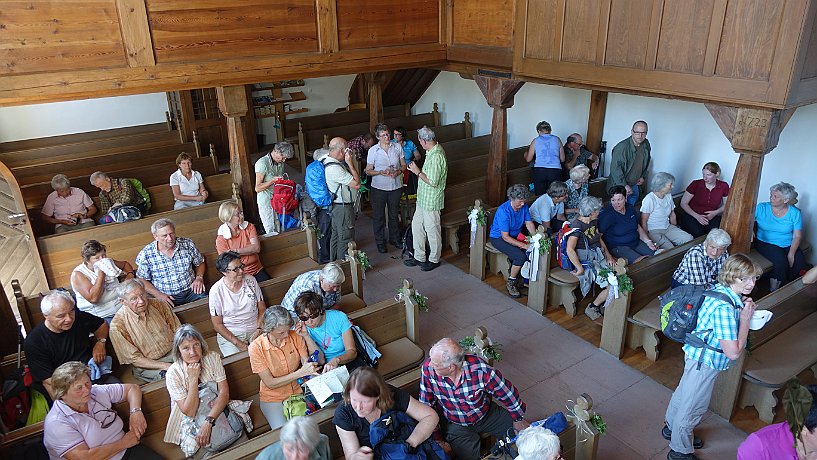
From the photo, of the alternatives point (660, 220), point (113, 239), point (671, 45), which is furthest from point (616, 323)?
point (113, 239)

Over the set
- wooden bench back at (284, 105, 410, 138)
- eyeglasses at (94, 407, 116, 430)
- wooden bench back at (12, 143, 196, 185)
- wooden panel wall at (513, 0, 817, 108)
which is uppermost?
wooden panel wall at (513, 0, 817, 108)

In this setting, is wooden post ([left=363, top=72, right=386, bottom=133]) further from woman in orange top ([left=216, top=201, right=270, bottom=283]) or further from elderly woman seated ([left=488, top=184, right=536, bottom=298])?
woman in orange top ([left=216, top=201, right=270, bottom=283])

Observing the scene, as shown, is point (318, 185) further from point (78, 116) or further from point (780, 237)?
point (78, 116)

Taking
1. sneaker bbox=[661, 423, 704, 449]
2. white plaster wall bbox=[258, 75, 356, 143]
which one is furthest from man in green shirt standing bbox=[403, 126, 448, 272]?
white plaster wall bbox=[258, 75, 356, 143]

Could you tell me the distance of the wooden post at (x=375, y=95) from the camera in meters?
10.6

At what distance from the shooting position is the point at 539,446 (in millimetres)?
2844

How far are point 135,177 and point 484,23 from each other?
5.47 m

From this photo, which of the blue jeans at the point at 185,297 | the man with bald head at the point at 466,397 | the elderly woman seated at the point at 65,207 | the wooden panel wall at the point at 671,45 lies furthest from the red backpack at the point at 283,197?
the man with bald head at the point at 466,397

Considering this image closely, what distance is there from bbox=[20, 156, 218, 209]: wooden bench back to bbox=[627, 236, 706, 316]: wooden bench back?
640cm

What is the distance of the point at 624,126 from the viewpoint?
8805 mm

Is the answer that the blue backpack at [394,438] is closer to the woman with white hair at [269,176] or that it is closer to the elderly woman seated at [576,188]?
the woman with white hair at [269,176]

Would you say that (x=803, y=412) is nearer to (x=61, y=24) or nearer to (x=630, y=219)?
(x=630, y=219)

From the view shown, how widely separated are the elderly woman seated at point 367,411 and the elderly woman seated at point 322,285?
1.40 m

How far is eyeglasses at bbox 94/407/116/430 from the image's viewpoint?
3516mm
